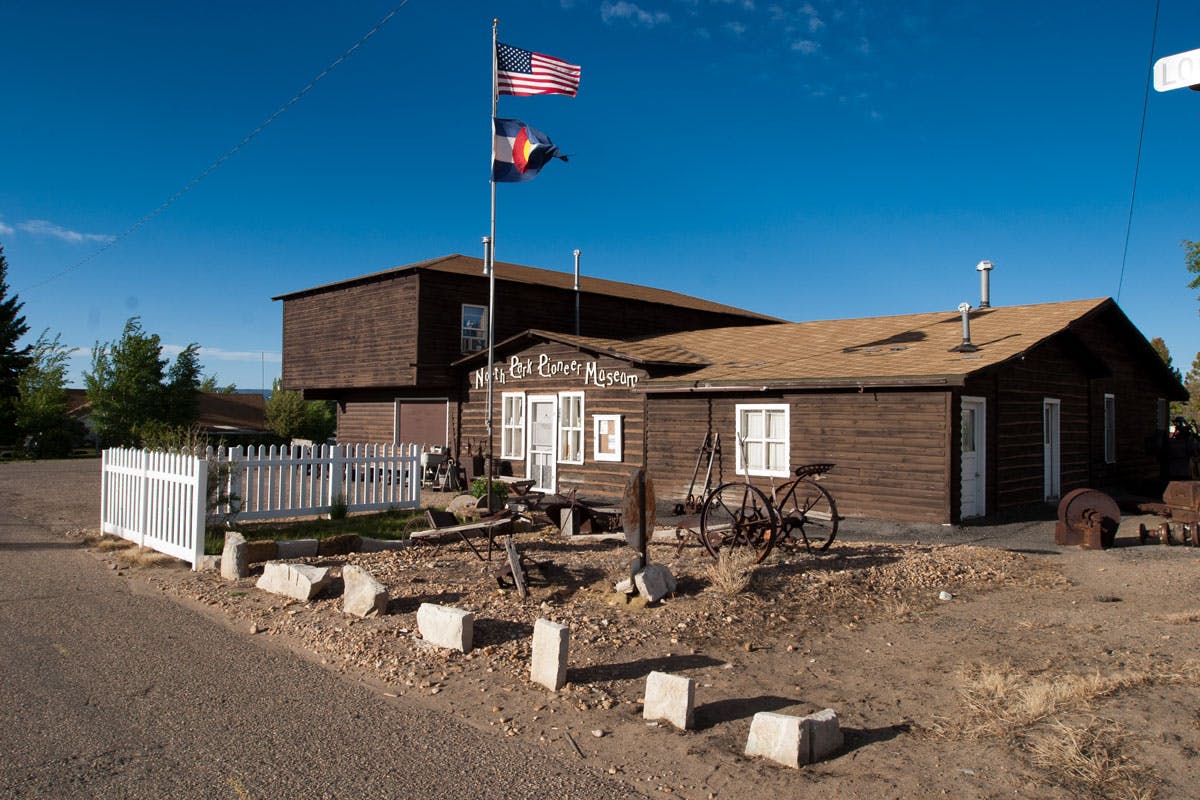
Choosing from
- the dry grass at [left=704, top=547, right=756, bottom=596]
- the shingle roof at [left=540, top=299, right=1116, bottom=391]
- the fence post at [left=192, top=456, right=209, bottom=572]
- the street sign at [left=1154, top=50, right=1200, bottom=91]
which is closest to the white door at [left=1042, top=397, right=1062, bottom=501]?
the shingle roof at [left=540, top=299, right=1116, bottom=391]

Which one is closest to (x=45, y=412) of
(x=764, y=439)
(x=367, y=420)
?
(x=367, y=420)

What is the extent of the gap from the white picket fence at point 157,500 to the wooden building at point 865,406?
9696mm

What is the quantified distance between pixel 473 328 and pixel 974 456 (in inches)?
561

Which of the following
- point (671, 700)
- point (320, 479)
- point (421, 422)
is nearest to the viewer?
point (671, 700)

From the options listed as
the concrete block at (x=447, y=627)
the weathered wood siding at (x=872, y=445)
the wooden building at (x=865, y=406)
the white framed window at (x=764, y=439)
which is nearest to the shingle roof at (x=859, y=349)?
the wooden building at (x=865, y=406)

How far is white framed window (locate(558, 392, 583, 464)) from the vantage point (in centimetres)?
1970

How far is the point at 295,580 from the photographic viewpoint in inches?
318

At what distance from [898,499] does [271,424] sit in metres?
43.9

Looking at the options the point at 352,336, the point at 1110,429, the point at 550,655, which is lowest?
the point at 550,655

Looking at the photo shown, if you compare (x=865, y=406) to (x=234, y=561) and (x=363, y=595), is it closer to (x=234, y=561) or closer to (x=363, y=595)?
(x=363, y=595)

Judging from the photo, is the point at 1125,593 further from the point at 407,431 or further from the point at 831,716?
the point at 407,431

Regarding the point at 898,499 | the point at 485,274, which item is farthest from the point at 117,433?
the point at 898,499

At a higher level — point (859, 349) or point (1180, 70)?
point (1180, 70)

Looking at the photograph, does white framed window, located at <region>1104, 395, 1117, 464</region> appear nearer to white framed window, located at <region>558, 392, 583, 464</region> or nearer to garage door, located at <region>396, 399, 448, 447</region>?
white framed window, located at <region>558, 392, 583, 464</region>
